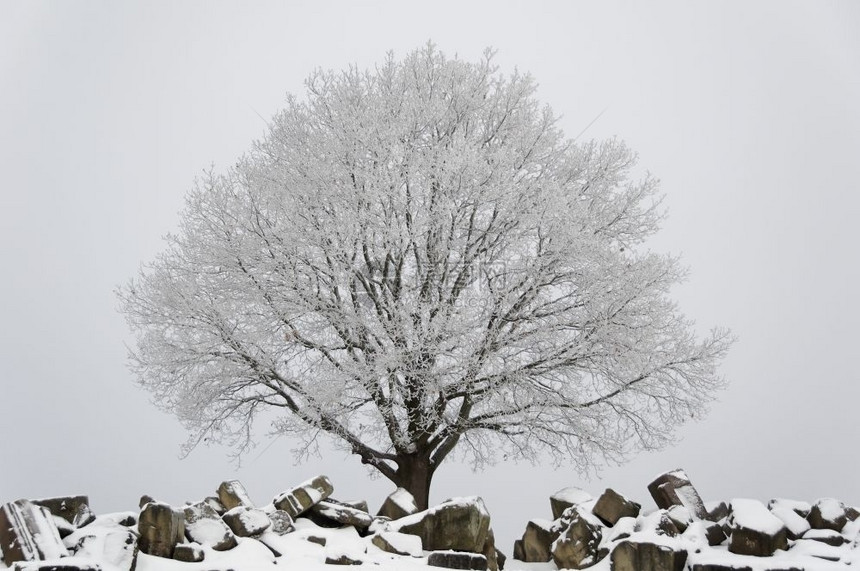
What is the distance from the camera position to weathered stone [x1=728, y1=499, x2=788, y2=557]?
747 centimetres

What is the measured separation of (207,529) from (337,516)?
157 centimetres

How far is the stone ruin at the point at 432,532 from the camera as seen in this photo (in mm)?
6574

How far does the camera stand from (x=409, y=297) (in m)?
13.2

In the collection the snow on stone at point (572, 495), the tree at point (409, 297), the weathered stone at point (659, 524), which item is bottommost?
the weathered stone at point (659, 524)

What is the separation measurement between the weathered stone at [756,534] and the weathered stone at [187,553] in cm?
535

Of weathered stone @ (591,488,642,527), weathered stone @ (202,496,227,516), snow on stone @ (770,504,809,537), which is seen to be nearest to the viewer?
snow on stone @ (770,504,809,537)

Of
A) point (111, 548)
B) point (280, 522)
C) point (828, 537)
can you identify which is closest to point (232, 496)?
point (280, 522)

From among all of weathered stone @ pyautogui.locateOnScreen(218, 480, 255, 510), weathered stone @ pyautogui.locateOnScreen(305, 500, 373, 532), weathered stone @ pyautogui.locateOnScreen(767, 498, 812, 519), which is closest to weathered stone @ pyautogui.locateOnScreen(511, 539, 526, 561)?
weathered stone @ pyautogui.locateOnScreen(305, 500, 373, 532)

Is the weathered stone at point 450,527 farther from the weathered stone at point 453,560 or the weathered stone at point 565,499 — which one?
the weathered stone at point 565,499

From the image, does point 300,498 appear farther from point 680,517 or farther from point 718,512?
point 718,512

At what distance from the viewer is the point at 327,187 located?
13.5m

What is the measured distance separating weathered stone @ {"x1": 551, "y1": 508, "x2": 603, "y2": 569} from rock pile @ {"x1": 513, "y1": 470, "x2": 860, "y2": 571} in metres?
0.01

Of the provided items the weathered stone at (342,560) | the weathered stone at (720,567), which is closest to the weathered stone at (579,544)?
the weathered stone at (720,567)

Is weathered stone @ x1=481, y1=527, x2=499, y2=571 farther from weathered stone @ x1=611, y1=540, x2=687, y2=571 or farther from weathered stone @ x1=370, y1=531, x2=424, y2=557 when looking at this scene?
weathered stone @ x1=611, y1=540, x2=687, y2=571
